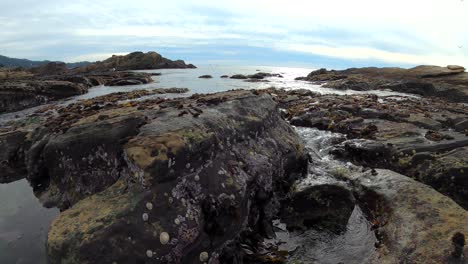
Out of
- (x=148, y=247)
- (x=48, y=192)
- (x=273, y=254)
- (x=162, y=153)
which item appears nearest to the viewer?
(x=148, y=247)

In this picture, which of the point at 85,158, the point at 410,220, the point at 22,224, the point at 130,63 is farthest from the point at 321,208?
the point at 130,63

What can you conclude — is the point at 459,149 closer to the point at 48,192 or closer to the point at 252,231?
the point at 252,231

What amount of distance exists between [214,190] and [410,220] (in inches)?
211

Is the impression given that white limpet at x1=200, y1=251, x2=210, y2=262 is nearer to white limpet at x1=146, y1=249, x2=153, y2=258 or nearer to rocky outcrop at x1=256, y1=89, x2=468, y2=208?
white limpet at x1=146, y1=249, x2=153, y2=258

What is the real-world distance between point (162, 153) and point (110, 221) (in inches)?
82.4

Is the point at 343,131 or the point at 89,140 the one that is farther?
the point at 343,131

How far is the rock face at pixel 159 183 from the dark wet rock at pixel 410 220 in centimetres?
340

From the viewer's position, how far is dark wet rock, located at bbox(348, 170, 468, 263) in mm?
7476

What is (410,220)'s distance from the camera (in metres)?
8.58

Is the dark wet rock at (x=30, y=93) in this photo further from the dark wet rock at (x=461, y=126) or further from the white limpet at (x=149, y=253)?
the dark wet rock at (x=461, y=126)

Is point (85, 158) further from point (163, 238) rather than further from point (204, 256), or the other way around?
point (204, 256)

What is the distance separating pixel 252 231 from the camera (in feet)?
33.1

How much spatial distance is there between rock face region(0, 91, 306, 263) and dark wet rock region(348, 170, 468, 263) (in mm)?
3398

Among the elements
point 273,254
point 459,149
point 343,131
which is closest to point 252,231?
point 273,254
